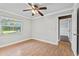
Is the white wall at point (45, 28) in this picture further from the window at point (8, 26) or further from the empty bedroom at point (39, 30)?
the window at point (8, 26)

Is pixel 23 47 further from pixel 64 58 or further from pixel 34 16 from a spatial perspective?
pixel 64 58

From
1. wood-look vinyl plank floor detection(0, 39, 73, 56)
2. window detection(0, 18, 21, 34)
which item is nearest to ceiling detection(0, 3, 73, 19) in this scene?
window detection(0, 18, 21, 34)

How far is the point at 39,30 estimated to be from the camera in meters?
2.05

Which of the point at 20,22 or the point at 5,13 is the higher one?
the point at 5,13

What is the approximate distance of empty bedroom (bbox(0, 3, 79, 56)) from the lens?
1846mm

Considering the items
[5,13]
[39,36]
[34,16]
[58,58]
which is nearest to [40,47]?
[39,36]

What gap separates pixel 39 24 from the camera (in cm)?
205

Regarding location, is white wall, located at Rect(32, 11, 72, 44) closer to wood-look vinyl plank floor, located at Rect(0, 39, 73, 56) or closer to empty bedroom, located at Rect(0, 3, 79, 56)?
empty bedroom, located at Rect(0, 3, 79, 56)

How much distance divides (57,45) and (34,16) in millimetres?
894

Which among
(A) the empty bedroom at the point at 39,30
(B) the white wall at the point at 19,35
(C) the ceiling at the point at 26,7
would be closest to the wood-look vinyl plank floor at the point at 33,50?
(A) the empty bedroom at the point at 39,30

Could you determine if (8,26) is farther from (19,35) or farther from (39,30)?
(39,30)

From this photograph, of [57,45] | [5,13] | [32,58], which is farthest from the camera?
[57,45]

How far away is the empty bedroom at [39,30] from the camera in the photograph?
6.06 feet

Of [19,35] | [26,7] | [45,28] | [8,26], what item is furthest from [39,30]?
[8,26]
